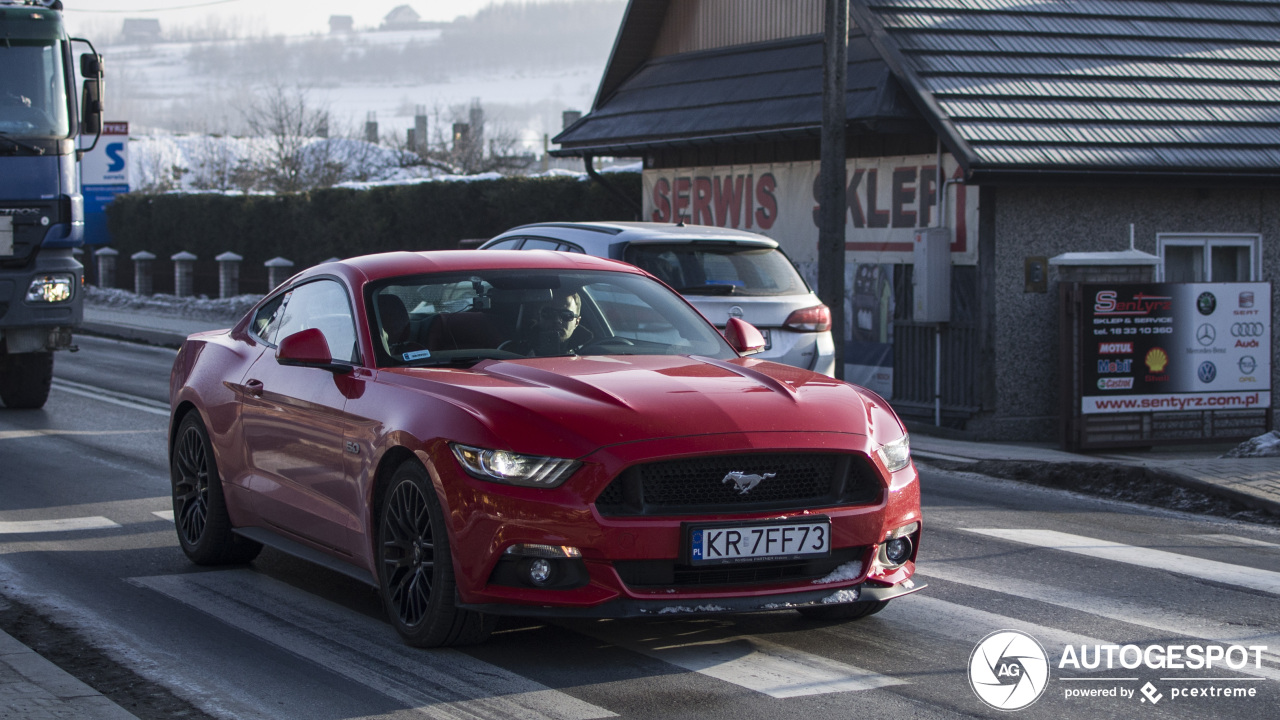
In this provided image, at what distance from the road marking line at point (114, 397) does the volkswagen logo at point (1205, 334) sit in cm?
959

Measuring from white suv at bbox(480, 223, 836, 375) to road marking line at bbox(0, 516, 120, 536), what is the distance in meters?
4.18

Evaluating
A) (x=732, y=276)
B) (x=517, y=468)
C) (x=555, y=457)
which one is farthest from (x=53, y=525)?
(x=732, y=276)

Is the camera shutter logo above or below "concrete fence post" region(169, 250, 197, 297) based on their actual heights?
below

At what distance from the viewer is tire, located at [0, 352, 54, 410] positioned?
14.9 m

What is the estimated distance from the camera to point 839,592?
5.62 m

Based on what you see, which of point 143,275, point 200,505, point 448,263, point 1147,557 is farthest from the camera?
point 143,275

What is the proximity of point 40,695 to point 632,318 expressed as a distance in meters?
2.98

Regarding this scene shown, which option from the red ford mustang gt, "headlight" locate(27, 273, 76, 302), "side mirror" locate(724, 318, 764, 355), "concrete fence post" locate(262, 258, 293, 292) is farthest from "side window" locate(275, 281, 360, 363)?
"concrete fence post" locate(262, 258, 293, 292)

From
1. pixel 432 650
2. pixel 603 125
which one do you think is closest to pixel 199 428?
pixel 432 650

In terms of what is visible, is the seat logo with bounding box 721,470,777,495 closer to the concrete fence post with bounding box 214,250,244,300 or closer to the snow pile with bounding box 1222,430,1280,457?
the snow pile with bounding box 1222,430,1280,457

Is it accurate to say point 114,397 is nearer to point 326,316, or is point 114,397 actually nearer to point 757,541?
point 326,316

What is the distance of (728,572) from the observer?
5465mm

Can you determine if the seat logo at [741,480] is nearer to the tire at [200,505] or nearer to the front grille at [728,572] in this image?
the front grille at [728,572]

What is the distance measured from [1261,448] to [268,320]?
7.86m
